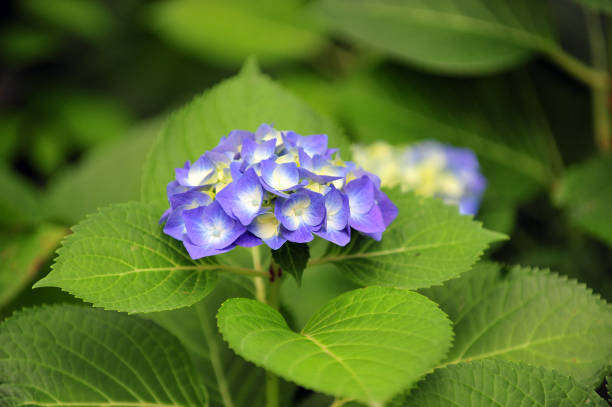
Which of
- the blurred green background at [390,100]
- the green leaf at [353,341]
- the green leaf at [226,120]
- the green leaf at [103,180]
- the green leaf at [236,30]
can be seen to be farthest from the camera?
the green leaf at [236,30]

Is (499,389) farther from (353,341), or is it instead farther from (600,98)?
(600,98)

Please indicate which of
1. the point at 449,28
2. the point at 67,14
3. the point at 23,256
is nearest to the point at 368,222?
the point at 23,256

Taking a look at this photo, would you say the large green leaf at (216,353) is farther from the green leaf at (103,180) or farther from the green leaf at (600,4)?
the green leaf at (600,4)

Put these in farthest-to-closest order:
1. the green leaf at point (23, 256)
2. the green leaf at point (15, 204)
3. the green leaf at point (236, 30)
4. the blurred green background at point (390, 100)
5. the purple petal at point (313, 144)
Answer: the green leaf at point (236, 30) → the green leaf at point (15, 204) → the blurred green background at point (390, 100) → the green leaf at point (23, 256) → the purple petal at point (313, 144)

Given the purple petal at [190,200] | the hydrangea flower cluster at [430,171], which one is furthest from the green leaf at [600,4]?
the purple petal at [190,200]

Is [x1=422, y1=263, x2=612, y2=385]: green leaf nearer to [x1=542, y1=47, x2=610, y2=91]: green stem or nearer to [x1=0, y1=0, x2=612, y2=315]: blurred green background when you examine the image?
[x1=0, y1=0, x2=612, y2=315]: blurred green background

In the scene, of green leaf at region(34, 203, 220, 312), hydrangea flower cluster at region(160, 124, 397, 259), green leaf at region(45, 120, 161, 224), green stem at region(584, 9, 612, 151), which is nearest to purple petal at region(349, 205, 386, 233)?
hydrangea flower cluster at region(160, 124, 397, 259)

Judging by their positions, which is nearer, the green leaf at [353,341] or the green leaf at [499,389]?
the green leaf at [353,341]
